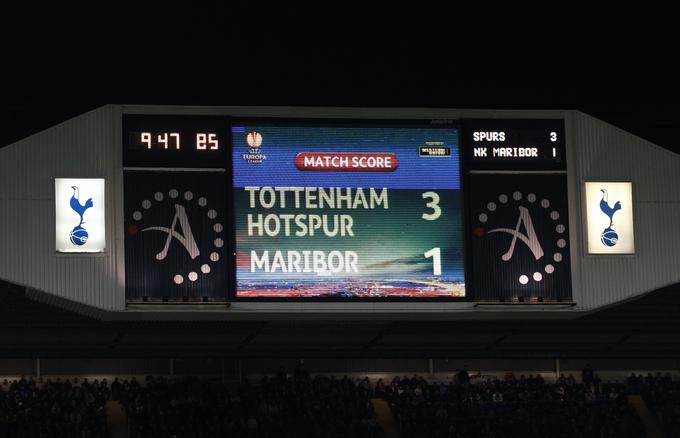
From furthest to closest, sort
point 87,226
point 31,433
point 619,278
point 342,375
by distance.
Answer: point 342,375, point 31,433, point 619,278, point 87,226

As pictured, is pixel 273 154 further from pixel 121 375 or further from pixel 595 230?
pixel 121 375

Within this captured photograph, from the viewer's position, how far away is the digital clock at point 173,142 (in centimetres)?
2552

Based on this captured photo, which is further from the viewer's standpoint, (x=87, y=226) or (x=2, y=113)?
(x=2, y=113)

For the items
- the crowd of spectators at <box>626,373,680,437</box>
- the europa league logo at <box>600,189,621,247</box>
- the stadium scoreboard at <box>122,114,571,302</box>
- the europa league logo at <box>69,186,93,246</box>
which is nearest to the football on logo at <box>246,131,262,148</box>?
the stadium scoreboard at <box>122,114,571,302</box>

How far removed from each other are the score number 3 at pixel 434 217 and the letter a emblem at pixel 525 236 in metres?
1.11

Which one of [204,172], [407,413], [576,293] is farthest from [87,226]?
[407,413]

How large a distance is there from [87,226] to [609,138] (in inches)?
412

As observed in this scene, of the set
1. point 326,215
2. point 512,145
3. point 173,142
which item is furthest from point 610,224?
point 173,142

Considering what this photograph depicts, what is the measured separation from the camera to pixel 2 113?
31.4 metres

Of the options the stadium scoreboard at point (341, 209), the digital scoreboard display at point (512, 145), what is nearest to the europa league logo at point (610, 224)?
the stadium scoreboard at point (341, 209)

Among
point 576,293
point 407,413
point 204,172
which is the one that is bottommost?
point 407,413

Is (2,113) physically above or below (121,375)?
above

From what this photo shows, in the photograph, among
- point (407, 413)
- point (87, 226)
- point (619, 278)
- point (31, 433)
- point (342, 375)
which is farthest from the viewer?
point (342, 375)

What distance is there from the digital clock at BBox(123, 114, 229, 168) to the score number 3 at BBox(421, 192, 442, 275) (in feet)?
13.1
